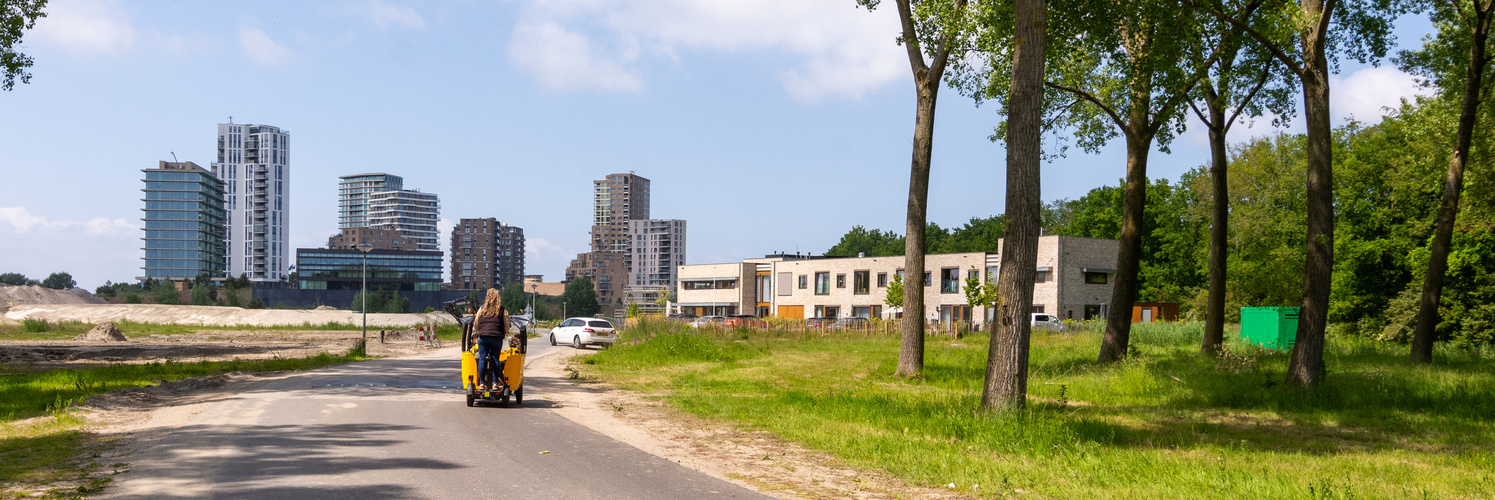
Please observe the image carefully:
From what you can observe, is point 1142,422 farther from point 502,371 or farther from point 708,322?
point 708,322

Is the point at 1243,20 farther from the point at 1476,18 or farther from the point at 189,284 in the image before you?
the point at 189,284

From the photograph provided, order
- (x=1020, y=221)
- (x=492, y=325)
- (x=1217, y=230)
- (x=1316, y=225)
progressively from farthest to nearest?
(x=1217, y=230), (x=1316, y=225), (x=492, y=325), (x=1020, y=221)

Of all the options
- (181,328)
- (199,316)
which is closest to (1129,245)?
(181,328)

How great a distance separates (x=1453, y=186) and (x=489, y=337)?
21.7 m

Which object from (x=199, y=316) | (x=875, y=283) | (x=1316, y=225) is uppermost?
(x=1316, y=225)

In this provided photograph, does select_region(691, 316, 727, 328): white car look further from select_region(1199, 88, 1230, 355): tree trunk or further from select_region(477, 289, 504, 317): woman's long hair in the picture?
select_region(477, 289, 504, 317): woman's long hair

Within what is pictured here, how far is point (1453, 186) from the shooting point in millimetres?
21797

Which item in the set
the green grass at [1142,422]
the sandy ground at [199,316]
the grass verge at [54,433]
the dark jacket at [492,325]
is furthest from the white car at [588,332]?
the sandy ground at [199,316]

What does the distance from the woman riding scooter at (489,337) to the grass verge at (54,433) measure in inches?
176

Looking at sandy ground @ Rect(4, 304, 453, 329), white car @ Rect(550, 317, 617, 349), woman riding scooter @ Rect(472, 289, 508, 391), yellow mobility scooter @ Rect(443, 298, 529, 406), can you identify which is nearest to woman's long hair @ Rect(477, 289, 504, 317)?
woman riding scooter @ Rect(472, 289, 508, 391)

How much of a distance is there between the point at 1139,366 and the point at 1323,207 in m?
4.85

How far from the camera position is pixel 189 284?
189000 millimetres

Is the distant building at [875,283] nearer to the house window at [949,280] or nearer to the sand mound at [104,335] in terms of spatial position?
the house window at [949,280]

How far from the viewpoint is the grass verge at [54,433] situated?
6961mm
